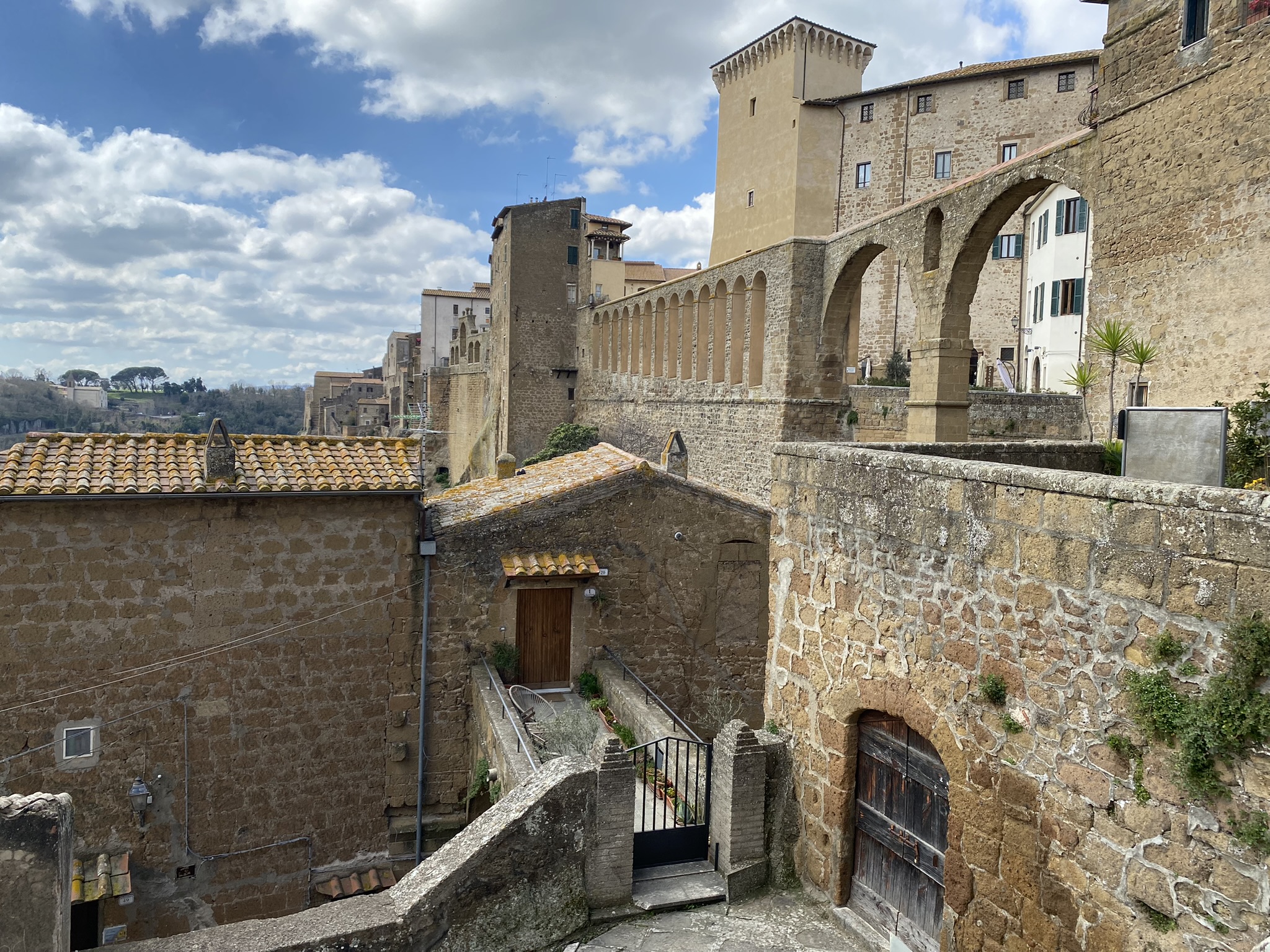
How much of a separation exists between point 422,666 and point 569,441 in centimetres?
2649

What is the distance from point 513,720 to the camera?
8.62 meters

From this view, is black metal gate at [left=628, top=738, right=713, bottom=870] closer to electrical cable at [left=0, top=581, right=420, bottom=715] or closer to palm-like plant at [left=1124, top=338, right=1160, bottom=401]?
electrical cable at [left=0, top=581, right=420, bottom=715]

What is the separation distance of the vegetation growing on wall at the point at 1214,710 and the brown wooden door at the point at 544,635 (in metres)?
8.04

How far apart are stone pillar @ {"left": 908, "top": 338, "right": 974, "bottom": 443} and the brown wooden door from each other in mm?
7406

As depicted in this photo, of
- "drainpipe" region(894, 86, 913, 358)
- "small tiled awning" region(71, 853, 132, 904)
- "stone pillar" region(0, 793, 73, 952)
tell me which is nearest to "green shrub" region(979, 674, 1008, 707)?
"stone pillar" region(0, 793, 73, 952)

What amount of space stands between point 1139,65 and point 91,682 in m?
15.1

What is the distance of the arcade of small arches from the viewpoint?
21.5 metres

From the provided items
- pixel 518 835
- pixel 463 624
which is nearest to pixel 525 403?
pixel 463 624

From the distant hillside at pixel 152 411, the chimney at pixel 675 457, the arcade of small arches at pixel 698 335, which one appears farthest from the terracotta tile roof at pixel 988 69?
the distant hillside at pixel 152 411

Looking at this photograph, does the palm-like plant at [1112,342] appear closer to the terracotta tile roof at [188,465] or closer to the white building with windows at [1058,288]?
the terracotta tile roof at [188,465]

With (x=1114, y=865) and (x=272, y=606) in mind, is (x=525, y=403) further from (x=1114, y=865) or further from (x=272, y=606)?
(x=1114, y=865)

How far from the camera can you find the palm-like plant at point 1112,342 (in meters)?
10.9

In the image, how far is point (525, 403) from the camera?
136ft

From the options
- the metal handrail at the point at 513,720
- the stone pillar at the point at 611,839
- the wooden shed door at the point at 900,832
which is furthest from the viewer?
the metal handrail at the point at 513,720
